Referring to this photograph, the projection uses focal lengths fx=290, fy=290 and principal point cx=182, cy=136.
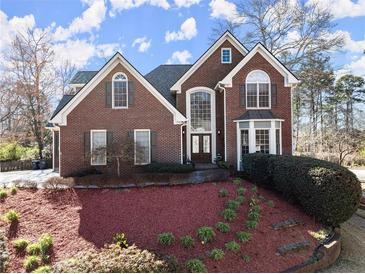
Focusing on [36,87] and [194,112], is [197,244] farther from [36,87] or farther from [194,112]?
[36,87]

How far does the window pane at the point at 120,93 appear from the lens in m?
15.1

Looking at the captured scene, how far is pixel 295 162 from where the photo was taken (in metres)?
11.1

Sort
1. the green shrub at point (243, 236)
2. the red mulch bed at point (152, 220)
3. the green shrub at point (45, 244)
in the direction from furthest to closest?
1. the green shrub at point (243, 236)
2. the green shrub at point (45, 244)
3. the red mulch bed at point (152, 220)

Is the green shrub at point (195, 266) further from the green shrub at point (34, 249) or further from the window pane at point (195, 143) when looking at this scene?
the window pane at point (195, 143)

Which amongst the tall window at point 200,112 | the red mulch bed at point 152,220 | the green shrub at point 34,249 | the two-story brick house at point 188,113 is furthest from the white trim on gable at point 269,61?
the green shrub at point 34,249

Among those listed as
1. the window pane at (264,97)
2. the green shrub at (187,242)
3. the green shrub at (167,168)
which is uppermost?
the window pane at (264,97)

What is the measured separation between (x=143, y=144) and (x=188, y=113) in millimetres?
4292

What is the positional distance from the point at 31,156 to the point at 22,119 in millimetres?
5244

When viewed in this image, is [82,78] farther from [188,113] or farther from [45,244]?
[45,244]

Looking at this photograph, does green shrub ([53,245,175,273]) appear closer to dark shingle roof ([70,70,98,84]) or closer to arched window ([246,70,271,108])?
arched window ([246,70,271,108])

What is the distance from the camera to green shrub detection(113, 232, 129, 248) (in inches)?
311

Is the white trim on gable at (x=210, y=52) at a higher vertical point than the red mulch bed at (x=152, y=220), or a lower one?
higher

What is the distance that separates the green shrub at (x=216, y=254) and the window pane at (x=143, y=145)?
27.1 ft

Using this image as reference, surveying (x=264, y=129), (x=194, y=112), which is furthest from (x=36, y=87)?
(x=264, y=129)
